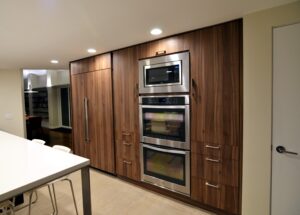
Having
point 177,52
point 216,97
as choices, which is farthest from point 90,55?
point 216,97

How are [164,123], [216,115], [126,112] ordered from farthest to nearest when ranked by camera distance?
[126,112]
[164,123]
[216,115]

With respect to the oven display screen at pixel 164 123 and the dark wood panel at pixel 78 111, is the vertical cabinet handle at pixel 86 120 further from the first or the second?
the oven display screen at pixel 164 123

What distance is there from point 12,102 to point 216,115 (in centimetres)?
497

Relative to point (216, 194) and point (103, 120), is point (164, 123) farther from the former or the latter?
point (103, 120)

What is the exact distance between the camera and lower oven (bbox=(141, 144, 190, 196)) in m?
2.41

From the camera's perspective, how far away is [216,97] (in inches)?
83.4

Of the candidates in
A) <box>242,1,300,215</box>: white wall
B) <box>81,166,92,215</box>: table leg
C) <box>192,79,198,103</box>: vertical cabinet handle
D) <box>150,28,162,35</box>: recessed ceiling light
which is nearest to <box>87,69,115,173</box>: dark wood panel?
<box>150,28,162,35</box>: recessed ceiling light

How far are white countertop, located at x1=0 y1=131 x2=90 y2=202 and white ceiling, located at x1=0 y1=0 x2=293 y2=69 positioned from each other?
51.6 inches

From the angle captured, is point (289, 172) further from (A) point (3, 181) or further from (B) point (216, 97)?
(A) point (3, 181)

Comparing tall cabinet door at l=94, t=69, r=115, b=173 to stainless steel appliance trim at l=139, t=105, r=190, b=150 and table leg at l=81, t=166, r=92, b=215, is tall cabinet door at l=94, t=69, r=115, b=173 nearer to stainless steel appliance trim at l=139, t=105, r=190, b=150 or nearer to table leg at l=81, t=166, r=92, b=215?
stainless steel appliance trim at l=139, t=105, r=190, b=150

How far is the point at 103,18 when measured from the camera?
5.98 feet

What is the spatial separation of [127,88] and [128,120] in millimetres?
522

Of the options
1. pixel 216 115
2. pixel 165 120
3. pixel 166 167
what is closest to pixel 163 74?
pixel 165 120

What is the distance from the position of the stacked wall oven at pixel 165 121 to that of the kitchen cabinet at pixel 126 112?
0.42 ft
